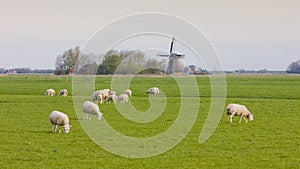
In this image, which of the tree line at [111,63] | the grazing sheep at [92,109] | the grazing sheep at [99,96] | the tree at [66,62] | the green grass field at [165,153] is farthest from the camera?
the tree at [66,62]

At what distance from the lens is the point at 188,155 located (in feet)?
54.9

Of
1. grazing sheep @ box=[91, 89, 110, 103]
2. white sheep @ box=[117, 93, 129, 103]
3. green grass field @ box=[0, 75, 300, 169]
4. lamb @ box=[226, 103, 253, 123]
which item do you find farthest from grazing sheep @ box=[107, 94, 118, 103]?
lamb @ box=[226, 103, 253, 123]

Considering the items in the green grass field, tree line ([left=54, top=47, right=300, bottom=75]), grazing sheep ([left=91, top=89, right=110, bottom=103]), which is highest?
tree line ([left=54, top=47, right=300, bottom=75])

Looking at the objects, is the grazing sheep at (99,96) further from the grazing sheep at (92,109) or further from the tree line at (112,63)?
the grazing sheep at (92,109)

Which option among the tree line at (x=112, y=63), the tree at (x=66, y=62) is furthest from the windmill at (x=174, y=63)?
the tree at (x=66, y=62)

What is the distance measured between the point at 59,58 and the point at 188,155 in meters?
151

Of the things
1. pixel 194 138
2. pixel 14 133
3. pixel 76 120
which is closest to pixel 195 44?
pixel 194 138

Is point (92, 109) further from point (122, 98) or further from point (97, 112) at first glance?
point (122, 98)

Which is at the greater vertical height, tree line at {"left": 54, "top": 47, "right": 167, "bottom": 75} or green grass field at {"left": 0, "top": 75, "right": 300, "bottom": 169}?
tree line at {"left": 54, "top": 47, "right": 167, "bottom": 75}

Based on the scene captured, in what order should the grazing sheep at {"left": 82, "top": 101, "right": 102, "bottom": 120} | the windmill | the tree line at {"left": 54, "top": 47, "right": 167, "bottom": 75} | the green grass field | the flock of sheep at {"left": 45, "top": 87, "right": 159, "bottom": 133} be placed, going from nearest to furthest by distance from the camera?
the green grass field, the flock of sheep at {"left": 45, "top": 87, "right": 159, "bottom": 133}, the grazing sheep at {"left": 82, "top": 101, "right": 102, "bottom": 120}, the tree line at {"left": 54, "top": 47, "right": 167, "bottom": 75}, the windmill

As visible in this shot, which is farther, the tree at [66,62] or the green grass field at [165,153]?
the tree at [66,62]

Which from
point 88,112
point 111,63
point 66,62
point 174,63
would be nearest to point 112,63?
point 111,63

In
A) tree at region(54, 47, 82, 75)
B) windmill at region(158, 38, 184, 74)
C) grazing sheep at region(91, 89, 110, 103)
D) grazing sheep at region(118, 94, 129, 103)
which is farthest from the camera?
tree at region(54, 47, 82, 75)

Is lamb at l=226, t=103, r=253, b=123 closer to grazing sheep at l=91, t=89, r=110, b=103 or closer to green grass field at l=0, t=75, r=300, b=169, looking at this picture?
green grass field at l=0, t=75, r=300, b=169
